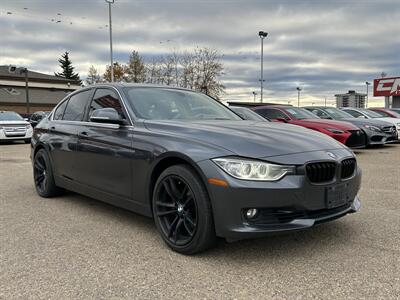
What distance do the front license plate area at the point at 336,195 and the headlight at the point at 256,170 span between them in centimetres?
43

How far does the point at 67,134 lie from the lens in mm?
5414

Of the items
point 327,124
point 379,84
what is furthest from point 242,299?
point 379,84

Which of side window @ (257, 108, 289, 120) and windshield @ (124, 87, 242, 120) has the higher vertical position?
windshield @ (124, 87, 242, 120)

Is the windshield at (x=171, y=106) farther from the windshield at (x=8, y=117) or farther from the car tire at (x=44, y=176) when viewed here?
the windshield at (x=8, y=117)

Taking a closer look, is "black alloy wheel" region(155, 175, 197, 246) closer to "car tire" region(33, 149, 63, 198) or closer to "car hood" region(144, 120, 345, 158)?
"car hood" region(144, 120, 345, 158)

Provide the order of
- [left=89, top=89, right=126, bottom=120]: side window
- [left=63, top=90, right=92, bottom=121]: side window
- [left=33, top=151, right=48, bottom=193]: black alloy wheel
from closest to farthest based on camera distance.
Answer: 1. [left=89, top=89, right=126, bottom=120]: side window
2. [left=63, top=90, right=92, bottom=121]: side window
3. [left=33, top=151, right=48, bottom=193]: black alloy wheel

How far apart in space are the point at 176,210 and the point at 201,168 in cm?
56

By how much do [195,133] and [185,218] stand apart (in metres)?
0.76

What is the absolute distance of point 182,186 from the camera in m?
3.70

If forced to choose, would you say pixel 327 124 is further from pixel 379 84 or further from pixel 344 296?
pixel 379 84

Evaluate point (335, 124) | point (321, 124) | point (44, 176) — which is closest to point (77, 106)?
point (44, 176)

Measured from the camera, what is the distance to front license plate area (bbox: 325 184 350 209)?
3.47m

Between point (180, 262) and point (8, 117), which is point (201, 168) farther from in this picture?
point (8, 117)

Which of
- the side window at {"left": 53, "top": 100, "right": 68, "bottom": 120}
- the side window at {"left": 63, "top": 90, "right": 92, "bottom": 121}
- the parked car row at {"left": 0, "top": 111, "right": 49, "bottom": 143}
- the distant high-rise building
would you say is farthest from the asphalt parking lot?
the distant high-rise building
